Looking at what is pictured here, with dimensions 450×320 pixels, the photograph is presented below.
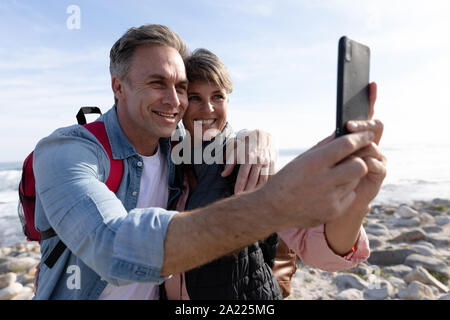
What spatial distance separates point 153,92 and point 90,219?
1.31 m

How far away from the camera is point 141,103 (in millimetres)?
2301

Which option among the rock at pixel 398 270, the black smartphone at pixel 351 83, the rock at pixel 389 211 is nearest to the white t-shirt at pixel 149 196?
the black smartphone at pixel 351 83

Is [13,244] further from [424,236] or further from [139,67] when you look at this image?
[424,236]

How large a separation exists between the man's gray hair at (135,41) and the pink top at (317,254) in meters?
1.66

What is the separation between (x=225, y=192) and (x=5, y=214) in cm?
1558

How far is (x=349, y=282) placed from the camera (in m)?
5.20

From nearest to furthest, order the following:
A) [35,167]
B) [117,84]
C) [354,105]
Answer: [354,105]
[35,167]
[117,84]

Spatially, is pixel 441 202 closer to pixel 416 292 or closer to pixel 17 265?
pixel 416 292

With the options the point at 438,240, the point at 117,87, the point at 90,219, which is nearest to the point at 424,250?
the point at 438,240

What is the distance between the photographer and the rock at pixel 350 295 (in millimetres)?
4676

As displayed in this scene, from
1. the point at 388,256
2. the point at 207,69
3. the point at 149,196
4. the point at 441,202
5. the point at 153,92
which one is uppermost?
the point at 207,69

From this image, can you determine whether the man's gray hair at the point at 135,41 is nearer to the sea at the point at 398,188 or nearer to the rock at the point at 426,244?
the sea at the point at 398,188

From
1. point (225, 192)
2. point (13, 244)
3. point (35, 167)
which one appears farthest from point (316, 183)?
point (13, 244)
